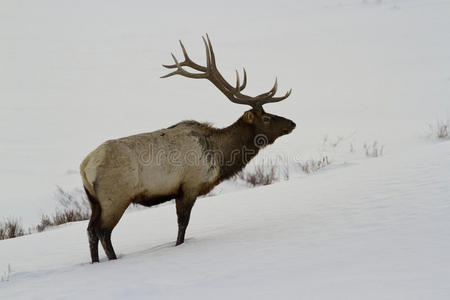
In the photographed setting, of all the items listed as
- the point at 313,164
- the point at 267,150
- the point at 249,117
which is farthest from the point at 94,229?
the point at 267,150

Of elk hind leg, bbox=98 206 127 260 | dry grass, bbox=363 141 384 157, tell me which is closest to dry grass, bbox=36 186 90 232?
elk hind leg, bbox=98 206 127 260

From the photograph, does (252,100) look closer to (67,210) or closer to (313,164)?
(313,164)

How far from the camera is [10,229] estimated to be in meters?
8.16

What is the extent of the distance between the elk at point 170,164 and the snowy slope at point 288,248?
19.6 inches

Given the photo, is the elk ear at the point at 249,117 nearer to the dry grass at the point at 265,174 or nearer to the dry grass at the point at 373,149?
the dry grass at the point at 265,174

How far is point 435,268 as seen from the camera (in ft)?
10.9

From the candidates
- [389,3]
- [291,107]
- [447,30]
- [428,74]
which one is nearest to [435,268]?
[291,107]

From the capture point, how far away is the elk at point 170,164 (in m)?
5.30

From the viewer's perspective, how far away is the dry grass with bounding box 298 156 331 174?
9.60 metres

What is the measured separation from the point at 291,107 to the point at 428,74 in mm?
4317

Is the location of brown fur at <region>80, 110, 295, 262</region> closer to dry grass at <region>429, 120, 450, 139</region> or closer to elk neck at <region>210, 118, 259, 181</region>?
elk neck at <region>210, 118, 259, 181</region>

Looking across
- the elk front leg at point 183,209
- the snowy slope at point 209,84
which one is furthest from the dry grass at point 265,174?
the elk front leg at point 183,209

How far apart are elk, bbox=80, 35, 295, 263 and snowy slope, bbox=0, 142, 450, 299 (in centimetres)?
50

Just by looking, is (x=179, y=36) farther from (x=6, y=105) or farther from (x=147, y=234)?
(x=147, y=234)
